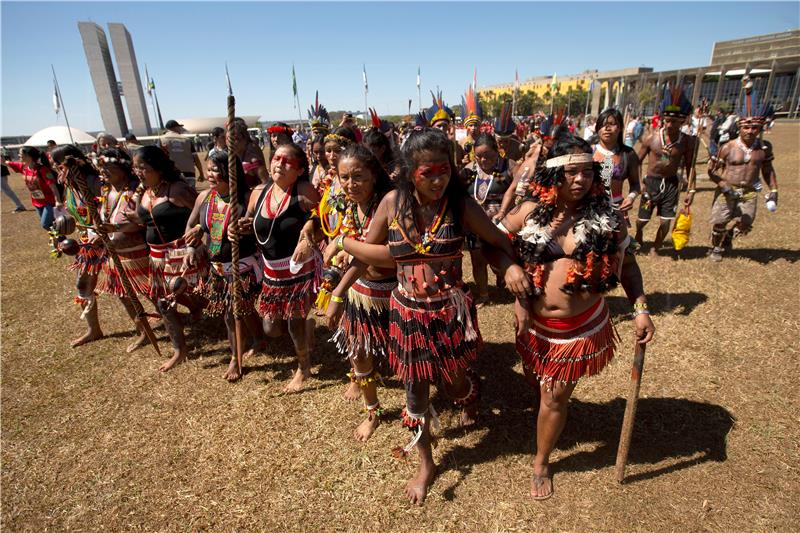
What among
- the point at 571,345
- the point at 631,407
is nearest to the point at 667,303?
the point at 631,407

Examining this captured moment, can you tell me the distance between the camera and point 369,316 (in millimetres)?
3061

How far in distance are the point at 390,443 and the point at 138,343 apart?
3.79m

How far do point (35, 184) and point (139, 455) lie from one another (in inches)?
381

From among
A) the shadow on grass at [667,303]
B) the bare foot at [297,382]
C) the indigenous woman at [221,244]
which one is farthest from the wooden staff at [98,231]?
the shadow on grass at [667,303]

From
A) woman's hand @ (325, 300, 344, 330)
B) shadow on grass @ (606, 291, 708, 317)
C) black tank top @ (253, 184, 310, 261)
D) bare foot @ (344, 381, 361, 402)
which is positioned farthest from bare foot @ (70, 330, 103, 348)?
shadow on grass @ (606, 291, 708, 317)

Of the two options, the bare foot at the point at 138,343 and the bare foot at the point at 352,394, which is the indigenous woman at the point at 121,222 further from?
the bare foot at the point at 352,394

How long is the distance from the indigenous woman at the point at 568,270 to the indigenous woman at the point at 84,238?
4.60m

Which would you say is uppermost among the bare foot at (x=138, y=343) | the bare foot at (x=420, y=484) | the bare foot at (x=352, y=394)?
the bare foot at (x=420, y=484)

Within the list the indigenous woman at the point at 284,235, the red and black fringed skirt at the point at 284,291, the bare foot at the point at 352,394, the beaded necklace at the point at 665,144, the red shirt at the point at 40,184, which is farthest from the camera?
the red shirt at the point at 40,184

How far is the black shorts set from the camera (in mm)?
6344

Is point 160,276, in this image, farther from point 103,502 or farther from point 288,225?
point 103,502

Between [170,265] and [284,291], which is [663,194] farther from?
[170,265]

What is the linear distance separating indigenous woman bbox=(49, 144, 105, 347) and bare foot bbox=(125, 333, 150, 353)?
67 centimetres

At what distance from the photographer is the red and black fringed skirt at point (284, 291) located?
3769mm
